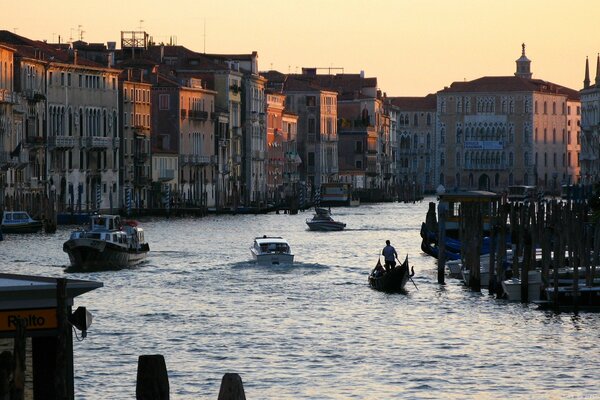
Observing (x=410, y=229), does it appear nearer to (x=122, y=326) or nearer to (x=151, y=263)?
(x=151, y=263)

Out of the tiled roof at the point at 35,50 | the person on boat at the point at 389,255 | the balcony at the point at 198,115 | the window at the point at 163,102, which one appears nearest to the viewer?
the person on boat at the point at 389,255

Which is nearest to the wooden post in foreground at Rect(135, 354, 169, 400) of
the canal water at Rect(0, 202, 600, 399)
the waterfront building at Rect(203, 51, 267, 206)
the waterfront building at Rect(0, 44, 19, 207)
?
the canal water at Rect(0, 202, 600, 399)

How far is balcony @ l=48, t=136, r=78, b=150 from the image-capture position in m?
70.8

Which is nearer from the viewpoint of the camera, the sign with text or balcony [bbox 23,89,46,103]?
the sign with text

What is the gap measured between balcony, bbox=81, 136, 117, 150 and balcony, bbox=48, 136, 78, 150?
801mm

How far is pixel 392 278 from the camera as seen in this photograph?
1378 inches

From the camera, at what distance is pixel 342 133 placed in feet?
428

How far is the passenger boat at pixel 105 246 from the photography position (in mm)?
41219

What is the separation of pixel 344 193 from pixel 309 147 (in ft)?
48.7

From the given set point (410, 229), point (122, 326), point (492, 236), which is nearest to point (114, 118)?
point (410, 229)

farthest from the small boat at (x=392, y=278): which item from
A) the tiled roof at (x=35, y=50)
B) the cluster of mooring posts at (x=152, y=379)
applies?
the tiled roof at (x=35, y=50)

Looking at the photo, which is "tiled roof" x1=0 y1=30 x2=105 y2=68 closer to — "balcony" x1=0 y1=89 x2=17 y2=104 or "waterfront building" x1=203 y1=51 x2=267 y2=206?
"balcony" x1=0 y1=89 x2=17 y2=104

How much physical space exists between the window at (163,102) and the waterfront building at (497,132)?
196ft

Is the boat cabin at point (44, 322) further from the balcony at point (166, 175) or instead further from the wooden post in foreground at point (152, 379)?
the balcony at point (166, 175)
